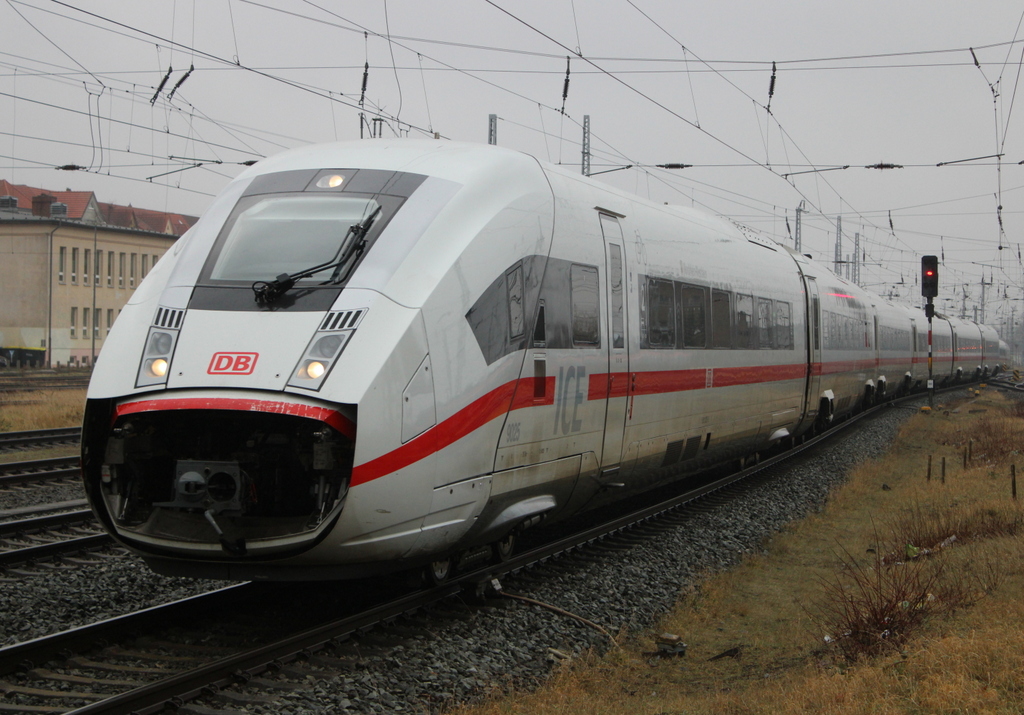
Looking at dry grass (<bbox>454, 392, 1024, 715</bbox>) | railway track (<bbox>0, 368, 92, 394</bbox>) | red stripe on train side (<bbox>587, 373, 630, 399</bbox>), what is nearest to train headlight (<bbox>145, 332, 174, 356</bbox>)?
dry grass (<bbox>454, 392, 1024, 715</bbox>)

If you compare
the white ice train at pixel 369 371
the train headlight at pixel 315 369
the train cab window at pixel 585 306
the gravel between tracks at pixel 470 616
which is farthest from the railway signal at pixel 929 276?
the train headlight at pixel 315 369

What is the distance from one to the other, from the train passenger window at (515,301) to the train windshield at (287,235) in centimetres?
107

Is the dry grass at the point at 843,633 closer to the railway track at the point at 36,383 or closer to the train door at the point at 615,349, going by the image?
the train door at the point at 615,349

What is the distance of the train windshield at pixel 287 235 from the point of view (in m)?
6.66

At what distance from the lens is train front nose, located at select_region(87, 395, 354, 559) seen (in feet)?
19.4

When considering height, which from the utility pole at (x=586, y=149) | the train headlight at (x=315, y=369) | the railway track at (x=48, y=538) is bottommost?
the railway track at (x=48, y=538)

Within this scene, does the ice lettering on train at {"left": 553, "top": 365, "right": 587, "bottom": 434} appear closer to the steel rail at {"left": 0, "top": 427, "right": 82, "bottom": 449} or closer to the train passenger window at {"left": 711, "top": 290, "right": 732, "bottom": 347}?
the train passenger window at {"left": 711, "top": 290, "right": 732, "bottom": 347}

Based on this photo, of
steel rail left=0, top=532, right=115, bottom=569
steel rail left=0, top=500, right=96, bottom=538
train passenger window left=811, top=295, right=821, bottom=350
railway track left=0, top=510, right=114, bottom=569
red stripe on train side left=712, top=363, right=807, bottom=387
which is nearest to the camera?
steel rail left=0, top=532, right=115, bottom=569

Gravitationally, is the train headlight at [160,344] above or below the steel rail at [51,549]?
above

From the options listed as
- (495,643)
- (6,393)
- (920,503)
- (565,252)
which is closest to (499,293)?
(565,252)

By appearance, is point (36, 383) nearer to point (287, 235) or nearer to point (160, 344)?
point (287, 235)

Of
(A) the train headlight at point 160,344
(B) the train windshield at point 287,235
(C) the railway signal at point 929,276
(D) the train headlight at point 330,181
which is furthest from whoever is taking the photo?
(C) the railway signal at point 929,276

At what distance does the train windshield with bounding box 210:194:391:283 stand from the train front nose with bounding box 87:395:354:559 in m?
1.08

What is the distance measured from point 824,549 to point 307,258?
694 centimetres
